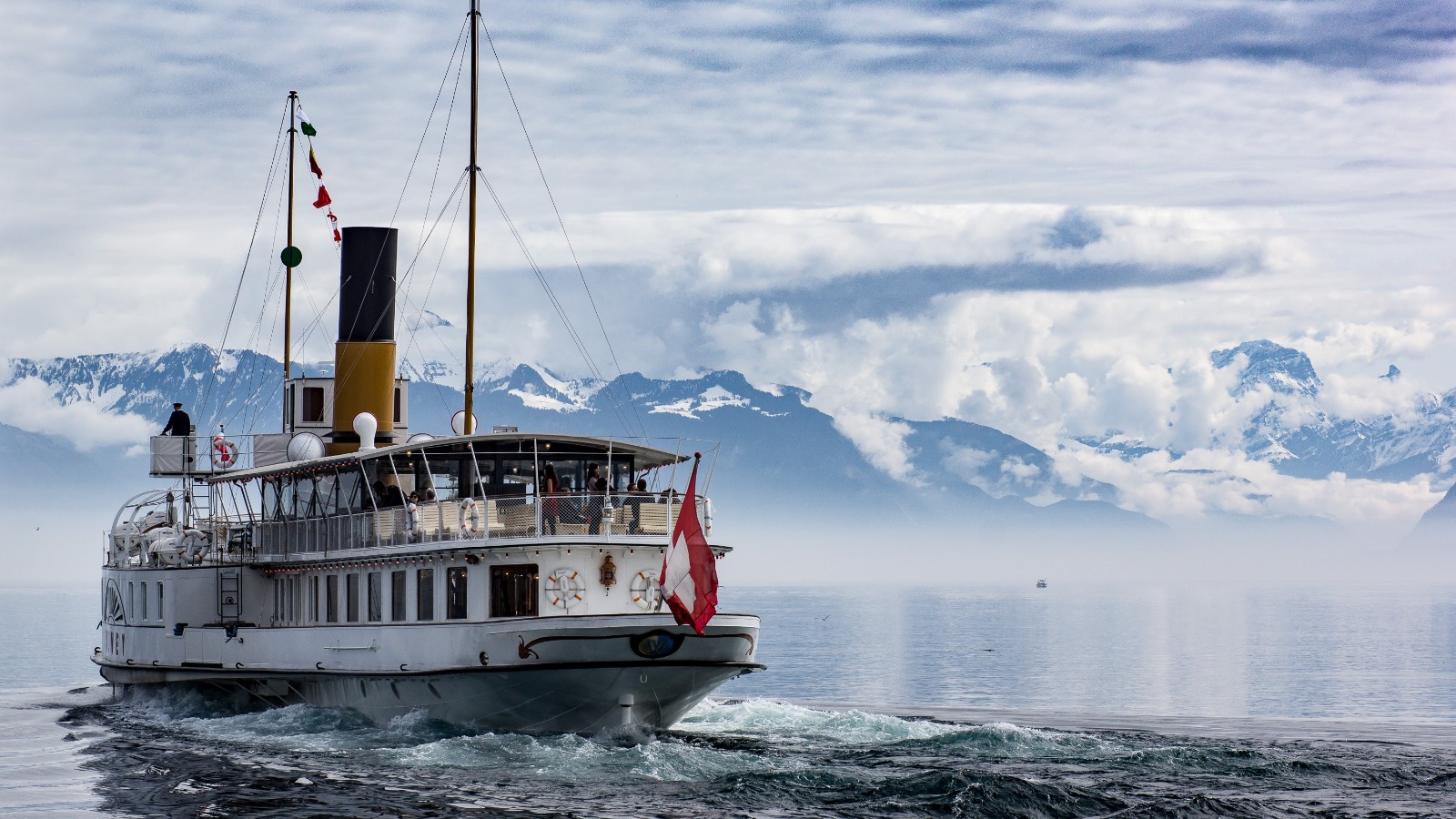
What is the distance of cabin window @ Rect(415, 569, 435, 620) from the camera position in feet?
120

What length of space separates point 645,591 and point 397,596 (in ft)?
19.0

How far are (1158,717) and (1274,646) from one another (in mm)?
63279

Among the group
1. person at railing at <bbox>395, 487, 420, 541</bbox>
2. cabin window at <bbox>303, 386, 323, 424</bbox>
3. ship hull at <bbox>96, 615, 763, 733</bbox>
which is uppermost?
cabin window at <bbox>303, 386, 323, 424</bbox>

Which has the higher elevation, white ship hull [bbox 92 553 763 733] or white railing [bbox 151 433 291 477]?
white railing [bbox 151 433 291 477]

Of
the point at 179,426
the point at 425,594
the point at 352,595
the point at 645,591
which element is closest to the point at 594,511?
the point at 645,591

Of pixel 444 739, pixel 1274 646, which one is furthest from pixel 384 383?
pixel 1274 646

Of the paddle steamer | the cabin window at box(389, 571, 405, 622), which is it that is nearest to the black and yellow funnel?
the paddle steamer

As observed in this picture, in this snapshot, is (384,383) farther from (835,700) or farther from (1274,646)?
(1274,646)

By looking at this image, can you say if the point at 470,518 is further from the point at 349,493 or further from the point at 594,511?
the point at 349,493

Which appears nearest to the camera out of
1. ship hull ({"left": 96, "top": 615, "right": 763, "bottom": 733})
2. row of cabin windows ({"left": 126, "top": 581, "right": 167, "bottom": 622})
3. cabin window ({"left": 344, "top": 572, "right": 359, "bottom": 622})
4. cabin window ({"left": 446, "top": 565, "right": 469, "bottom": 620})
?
ship hull ({"left": 96, "top": 615, "right": 763, "bottom": 733})

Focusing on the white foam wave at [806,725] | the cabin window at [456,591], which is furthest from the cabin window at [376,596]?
the white foam wave at [806,725]

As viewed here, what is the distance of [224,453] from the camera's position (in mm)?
46375

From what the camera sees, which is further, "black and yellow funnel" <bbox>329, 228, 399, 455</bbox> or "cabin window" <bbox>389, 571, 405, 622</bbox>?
"black and yellow funnel" <bbox>329, 228, 399, 455</bbox>

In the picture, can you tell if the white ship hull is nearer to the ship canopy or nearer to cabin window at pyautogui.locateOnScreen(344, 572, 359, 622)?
cabin window at pyautogui.locateOnScreen(344, 572, 359, 622)
